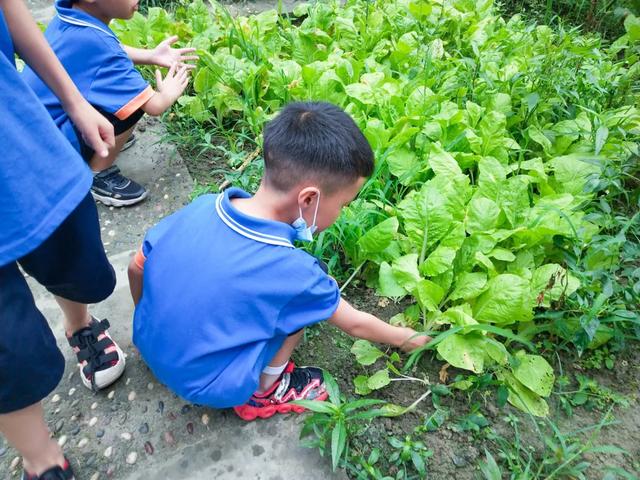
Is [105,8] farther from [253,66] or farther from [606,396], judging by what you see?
[606,396]

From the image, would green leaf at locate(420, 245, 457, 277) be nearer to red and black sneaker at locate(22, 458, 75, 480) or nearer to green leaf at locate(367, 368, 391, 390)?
green leaf at locate(367, 368, 391, 390)

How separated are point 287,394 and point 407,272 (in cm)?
57

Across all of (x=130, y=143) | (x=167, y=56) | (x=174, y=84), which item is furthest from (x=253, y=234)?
(x=130, y=143)

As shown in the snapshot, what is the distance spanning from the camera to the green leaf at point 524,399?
155cm

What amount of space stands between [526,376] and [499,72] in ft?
5.44

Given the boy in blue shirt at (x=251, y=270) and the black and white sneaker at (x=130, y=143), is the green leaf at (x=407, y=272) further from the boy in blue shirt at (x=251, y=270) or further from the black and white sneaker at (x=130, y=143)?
the black and white sneaker at (x=130, y=143)

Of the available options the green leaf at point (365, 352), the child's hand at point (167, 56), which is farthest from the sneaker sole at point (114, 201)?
the green leaf at point (365, 352)

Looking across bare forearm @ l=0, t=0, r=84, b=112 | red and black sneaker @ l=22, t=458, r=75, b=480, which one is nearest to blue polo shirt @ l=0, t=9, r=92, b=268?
Answer: bare forearm @ l=0, t=0, r=84, b=112

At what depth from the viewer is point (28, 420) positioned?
4.06 ft

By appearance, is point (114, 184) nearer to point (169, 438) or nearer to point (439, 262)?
point (169, 438)

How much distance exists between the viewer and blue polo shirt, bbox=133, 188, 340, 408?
1250 mm

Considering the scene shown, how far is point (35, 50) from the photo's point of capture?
1.20 meters

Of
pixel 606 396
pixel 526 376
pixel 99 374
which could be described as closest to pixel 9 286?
pixel 99 374

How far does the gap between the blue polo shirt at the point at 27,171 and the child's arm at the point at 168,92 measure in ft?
3.30
